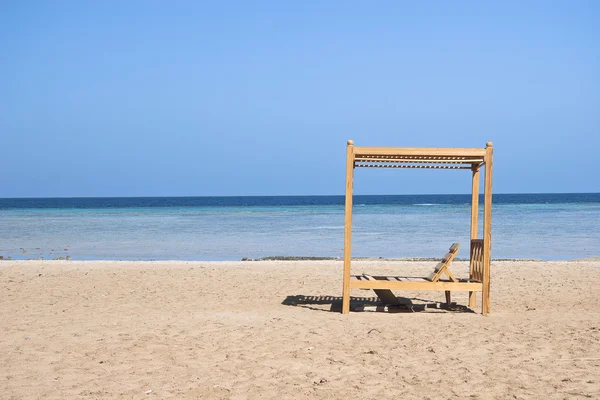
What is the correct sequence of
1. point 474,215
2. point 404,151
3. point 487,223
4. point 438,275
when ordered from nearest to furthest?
1. point 404,151
2. point 487,223
3. point 438,275
4. point 474,215

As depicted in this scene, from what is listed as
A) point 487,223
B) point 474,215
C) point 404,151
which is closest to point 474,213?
point 474,215

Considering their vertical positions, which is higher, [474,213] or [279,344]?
[474,213]

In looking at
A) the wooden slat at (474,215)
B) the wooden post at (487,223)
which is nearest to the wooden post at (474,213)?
the wooden slat at (474,215)

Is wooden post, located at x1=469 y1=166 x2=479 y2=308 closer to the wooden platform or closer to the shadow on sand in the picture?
the shadow on sand

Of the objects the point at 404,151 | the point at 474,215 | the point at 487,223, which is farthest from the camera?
the point at 474,215

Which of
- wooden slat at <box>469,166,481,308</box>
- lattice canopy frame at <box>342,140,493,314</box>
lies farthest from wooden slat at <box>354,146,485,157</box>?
wooden slat at <box>469,166,481,308</box>

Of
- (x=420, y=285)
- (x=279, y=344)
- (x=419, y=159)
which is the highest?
(x=419, y=159)

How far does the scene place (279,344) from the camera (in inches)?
240

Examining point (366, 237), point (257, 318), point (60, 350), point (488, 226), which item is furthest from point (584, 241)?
point (60, 350)

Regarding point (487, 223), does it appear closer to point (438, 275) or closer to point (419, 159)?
point (438, 275)

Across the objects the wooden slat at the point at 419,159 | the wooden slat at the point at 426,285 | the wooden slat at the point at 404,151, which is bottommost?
the wooden slat at the point at 426,285

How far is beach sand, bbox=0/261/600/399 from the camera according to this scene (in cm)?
479

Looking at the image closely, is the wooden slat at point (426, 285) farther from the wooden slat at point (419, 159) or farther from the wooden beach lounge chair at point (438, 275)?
the wooden slat at point (419, 159)

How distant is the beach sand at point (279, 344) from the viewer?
4789 mm
